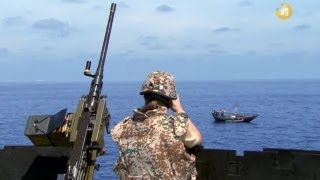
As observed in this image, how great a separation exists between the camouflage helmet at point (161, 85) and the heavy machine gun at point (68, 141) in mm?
1587

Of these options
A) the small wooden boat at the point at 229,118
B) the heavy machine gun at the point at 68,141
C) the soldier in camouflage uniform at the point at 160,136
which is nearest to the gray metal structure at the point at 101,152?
the heavy machine gun at the point at 68,141

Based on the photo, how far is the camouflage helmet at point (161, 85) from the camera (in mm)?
4863

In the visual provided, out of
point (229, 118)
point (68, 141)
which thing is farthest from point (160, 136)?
point (229, 118)

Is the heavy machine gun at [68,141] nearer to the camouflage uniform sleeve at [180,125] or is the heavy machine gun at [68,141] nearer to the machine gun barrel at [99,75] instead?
the machine gun barrel at [99,75]

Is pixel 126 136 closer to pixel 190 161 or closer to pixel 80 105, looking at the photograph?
pixel 190 161

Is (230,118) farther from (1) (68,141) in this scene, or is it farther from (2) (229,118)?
(1) (68,141)

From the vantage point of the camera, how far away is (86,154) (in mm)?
6457

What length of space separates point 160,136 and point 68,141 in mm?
2955

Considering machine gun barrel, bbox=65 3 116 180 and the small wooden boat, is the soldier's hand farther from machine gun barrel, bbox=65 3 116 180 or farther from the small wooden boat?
the small wooden boat

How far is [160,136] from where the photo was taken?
493cm

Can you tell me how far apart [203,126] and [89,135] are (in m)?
73.4

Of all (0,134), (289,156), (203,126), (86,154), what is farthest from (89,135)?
(203,126)

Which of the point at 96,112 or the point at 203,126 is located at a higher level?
the point at 96,112

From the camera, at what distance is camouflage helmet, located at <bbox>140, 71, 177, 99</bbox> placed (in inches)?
191
